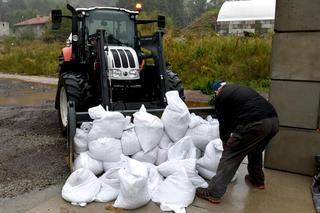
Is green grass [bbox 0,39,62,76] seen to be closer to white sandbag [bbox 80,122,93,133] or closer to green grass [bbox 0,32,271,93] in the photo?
green grass [bbox 0,32,271,93]

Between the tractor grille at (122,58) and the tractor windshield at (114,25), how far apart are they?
2.45ft

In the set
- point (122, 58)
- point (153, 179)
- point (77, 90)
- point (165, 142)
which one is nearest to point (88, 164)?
point (153, 179)

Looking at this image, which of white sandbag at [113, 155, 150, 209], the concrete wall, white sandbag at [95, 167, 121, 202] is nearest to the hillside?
the concrete wall

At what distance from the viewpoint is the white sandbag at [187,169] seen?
4375 mm

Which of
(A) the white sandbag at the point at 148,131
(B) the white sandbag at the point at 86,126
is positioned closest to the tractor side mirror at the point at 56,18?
(B) the white sandbag at the point at 86,126

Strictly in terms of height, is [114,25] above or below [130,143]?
above

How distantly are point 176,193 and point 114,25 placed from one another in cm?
401

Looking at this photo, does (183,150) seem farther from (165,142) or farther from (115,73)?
(115,73)

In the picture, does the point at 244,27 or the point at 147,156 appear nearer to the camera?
the point at 147,156

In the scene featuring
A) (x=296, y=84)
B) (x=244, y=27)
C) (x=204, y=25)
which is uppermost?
(x=204, y=25)

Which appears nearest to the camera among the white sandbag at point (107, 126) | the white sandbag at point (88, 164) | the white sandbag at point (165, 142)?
the white sandbag at point (88, 164)

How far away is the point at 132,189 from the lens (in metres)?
3.75

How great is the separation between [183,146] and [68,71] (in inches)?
132

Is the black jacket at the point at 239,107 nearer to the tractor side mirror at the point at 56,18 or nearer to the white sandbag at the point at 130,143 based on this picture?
the white sandbag at the point at 130,143
